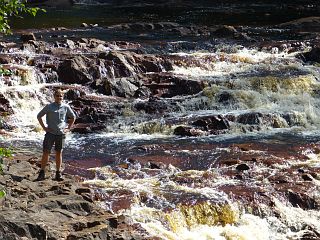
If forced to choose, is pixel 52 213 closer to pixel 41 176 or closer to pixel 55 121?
pixel 41 176

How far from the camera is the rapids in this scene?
12.8m

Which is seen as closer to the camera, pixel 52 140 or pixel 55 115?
pixel 55 115

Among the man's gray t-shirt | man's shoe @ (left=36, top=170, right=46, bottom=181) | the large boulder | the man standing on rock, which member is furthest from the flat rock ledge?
the large boulder

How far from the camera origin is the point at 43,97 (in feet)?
74.0

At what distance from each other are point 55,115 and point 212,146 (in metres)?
7.27

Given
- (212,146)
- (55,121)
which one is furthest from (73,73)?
(55,121)

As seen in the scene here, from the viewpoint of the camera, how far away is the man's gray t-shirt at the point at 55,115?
12.3 meters

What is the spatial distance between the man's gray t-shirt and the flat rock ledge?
1.29 meters

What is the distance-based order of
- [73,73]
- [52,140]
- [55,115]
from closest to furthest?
[55,115] → [52,140] → [73,73]

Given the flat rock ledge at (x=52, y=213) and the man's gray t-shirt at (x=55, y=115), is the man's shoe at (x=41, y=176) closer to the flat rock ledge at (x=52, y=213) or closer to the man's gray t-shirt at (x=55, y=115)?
the flat rock ledge at (x=52, y=213)

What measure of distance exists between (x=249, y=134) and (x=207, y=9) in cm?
4047

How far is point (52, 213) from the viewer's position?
35.3ft

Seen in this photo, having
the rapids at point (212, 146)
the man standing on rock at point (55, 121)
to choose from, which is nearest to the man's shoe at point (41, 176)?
the man standing on rock at point (55, 121)

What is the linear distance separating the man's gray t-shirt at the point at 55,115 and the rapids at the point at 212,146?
2.00m
